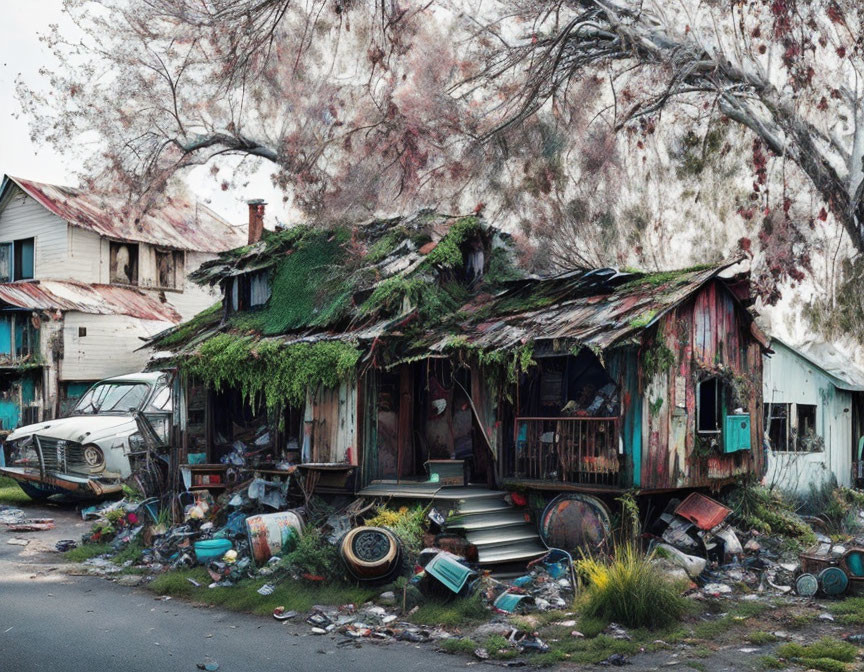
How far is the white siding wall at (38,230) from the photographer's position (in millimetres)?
26344

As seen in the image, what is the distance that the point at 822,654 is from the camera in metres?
8.16

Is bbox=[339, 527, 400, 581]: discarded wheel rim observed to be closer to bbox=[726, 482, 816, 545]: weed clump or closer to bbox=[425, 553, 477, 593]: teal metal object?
bbox=[425, 553, 477, 593]: teal metal object

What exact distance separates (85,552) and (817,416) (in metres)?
15.0

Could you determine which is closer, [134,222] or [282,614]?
[282,614]

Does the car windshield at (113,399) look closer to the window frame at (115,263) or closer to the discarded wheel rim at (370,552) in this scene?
the window frame at (115,263)

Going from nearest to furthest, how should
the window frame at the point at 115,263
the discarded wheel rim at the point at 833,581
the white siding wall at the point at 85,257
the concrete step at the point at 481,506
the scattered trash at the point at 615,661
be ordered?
the scattered trash at the point at 615,661
the discarded wheel rim at the point at 833,581
the concrete step at the point at 481,506
the white siding wall at the point at 85,257
the window frame at the point at 115,263

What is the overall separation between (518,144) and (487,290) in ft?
8.65

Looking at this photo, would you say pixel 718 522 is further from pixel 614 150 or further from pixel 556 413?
pixel 614 150

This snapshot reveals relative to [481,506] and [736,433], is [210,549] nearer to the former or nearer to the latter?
[481,506]

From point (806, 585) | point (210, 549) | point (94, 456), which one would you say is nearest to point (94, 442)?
point (94, 456)

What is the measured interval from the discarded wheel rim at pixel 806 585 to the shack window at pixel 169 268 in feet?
74.3

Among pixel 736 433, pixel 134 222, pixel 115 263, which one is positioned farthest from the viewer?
pixel 115 263

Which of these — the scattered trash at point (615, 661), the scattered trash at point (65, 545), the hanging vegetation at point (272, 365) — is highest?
the hanging vegetation at point (272, 365)

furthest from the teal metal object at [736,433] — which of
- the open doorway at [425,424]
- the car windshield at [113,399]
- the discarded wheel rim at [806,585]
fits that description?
the car windshield at [113,399]
